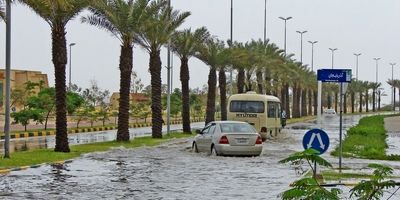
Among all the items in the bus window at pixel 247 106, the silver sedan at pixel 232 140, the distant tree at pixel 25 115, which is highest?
the bus window at pixel 247 106

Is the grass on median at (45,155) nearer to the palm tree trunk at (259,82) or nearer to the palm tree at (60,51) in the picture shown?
the palm tree at (60,51)

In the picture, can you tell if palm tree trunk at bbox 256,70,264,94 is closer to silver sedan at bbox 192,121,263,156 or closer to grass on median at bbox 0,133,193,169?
grass on median at bbox 0,133,193,169

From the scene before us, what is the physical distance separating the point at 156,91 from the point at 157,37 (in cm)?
352

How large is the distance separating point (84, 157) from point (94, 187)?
33.2 ft

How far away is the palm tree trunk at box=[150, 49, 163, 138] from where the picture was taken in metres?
40.2

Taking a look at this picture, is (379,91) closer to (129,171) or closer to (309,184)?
(129,171)

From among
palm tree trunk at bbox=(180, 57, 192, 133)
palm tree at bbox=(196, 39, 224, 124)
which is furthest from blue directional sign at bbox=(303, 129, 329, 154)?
palm tree at bbox=(196, 39, 224, 124)

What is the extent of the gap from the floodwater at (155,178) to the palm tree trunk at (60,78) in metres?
1.65

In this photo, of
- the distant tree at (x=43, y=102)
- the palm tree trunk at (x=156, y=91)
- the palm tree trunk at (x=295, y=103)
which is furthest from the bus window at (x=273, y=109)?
the palm tree trunk at (x=295, y=103)

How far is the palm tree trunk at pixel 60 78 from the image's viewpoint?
90.0 ft

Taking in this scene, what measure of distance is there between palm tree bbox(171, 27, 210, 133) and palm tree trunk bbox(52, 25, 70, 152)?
18.4 m

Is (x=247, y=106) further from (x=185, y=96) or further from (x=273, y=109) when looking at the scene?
(x=185, y=96)

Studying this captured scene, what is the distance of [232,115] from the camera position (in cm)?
4047

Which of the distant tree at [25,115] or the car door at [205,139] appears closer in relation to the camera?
the car door at [205,139]
